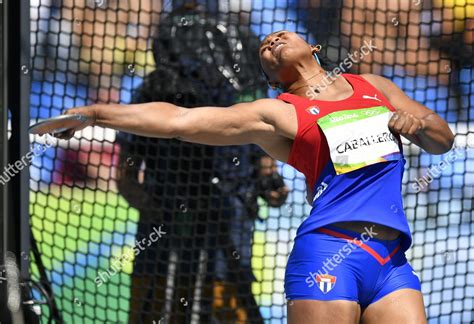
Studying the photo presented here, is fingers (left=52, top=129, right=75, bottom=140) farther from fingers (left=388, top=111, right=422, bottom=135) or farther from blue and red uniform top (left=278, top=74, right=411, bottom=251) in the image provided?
fingers (left=388, top=111, right=422, bottom=135)

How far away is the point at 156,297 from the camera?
5.11 m

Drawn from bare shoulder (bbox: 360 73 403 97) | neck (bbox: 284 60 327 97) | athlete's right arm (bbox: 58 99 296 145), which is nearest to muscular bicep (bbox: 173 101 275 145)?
athlete's right arm (bbox: 58 99 296 145)

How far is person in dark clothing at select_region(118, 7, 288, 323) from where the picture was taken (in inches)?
201

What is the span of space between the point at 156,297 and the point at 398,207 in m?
2.23

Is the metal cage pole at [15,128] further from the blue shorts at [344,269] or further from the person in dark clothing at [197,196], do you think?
the blue shorts at [344,269]

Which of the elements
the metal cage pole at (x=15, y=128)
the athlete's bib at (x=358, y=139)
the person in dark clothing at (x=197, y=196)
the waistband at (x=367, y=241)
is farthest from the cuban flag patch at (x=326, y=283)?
the person in dark clothing at (x=197, y=196)

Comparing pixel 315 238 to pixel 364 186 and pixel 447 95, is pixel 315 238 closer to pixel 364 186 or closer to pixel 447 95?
pixel 364 186

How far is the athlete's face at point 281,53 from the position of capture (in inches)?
136

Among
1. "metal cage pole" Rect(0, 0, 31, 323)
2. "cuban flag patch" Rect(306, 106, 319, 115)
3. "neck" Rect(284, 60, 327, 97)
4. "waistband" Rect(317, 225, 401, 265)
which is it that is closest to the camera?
"waistband" Rect(317, 225, 401, 265)

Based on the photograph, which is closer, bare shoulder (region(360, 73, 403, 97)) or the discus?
the discus

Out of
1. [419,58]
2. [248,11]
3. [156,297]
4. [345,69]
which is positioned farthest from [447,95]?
[156,297]

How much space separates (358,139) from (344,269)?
0.44 metres

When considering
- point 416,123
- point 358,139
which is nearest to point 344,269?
point 358,139

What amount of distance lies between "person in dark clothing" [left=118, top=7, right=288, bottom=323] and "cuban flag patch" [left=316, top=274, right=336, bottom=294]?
6.73 ft
